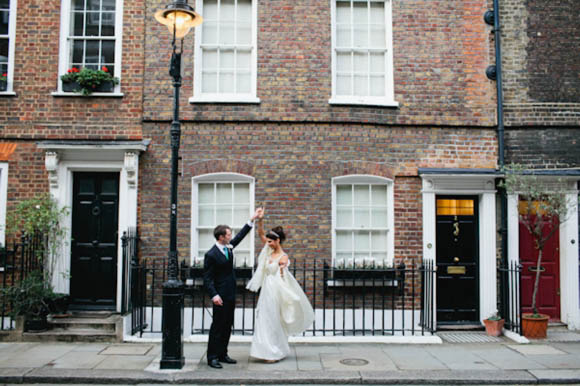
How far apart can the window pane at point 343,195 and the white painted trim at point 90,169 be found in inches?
152

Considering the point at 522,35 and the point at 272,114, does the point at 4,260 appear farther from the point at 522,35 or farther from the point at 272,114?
the point at 522,35

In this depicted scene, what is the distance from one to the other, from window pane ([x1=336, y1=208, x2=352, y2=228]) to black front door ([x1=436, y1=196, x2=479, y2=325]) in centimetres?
175

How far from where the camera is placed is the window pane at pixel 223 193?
986cm

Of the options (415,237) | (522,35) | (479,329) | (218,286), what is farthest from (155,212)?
(522,35)

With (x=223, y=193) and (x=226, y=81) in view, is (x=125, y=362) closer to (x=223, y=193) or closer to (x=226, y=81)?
(x=223, y=193)

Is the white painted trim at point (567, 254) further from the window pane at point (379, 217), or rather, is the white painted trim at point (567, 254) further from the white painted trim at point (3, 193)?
the white painted trim at point (3, 193)

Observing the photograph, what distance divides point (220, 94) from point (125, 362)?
520 centimetres

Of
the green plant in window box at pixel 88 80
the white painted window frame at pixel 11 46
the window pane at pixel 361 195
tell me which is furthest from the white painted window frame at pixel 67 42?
the window pane at pixel 361 195

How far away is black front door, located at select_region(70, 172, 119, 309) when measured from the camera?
380 inches

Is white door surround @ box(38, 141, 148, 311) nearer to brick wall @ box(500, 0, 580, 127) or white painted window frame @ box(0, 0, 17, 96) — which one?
white painted window frame @ box(0, 0, 17, 96)

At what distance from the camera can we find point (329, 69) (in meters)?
9.99

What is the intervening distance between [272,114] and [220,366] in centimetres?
488

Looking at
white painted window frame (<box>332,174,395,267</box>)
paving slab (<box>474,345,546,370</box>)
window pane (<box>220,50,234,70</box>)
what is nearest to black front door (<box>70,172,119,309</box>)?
window pane (<box>220,50,234,70</box>)

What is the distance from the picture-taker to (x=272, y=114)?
983 cm
